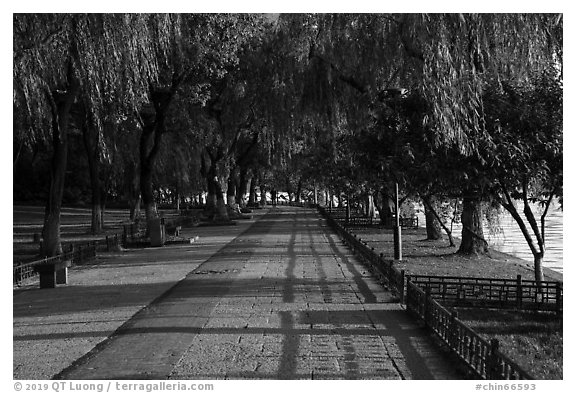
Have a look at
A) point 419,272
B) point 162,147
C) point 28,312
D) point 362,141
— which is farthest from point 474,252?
point 162,147

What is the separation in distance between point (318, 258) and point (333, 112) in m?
5.35

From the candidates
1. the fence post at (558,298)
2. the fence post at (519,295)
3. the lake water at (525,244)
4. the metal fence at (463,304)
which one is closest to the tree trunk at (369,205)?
the lake water at (525,244)

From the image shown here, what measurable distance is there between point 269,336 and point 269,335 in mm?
63

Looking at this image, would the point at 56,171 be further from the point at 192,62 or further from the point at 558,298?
the point at 558,298

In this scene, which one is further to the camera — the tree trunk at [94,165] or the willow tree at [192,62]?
the tree trunk at [94,165]

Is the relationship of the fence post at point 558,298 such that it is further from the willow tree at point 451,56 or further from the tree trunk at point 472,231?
the tree trunk at point 472,231

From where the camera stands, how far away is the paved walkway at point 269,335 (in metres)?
7.74

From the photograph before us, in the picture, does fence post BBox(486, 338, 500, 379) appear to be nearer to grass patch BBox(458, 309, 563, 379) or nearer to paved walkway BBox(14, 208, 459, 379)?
paved walkway BBox(14, 208, 459, 379)

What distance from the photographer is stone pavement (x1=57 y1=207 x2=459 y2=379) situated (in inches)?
305

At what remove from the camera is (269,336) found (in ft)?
31.4

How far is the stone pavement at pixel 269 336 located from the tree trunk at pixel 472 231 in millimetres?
6464

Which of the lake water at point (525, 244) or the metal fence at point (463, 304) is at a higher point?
the metal fence at point (463, 304)
